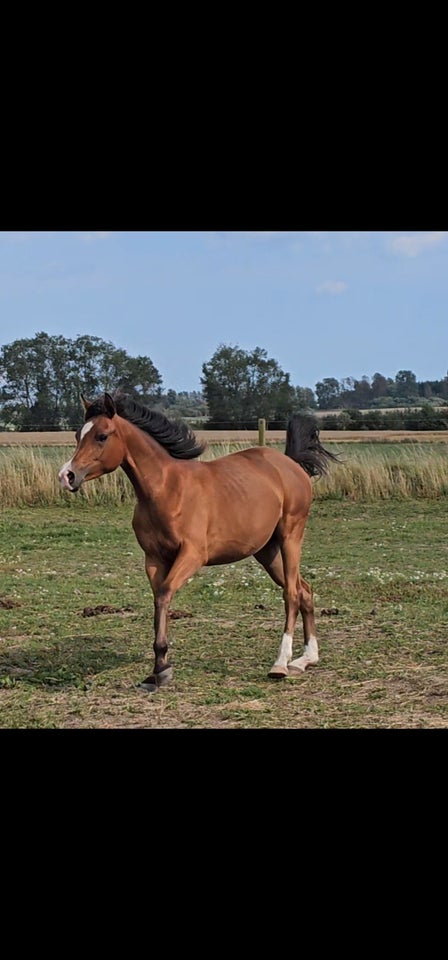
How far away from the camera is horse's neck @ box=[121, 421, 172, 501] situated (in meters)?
5.18

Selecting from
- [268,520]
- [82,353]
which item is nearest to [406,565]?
[268,520]

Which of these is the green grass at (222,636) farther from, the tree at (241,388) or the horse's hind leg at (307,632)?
the tree at (241,388)

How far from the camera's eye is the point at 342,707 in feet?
16.5

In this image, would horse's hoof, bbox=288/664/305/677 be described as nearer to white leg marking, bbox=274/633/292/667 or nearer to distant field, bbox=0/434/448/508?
white leg marking, bbox=274/633/292/667

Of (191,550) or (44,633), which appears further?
(44,633)

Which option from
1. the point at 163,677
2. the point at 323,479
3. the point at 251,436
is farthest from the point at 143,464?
the point at 251,436

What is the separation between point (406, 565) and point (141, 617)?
11.2 ft

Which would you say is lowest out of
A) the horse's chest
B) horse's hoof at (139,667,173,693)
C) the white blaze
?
horse's hoof at (139,667,173,693)

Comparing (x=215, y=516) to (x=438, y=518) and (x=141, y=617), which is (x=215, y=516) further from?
(x=438, y=518)

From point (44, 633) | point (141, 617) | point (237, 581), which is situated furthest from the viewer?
point (237, 581)

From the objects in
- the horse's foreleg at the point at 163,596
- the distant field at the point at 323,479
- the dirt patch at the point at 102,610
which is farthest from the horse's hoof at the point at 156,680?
the distant field at the point at 323,479

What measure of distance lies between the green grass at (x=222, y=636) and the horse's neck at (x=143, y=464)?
1201 millimetres

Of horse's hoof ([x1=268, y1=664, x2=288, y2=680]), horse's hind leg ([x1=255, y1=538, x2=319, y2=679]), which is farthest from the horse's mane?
horse's hoof ([x1=268, y1=664, x2=288, y2=680])

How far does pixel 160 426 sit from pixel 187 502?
19.0 inches
